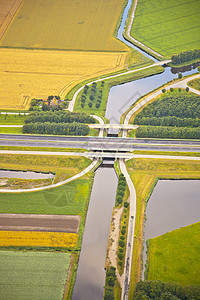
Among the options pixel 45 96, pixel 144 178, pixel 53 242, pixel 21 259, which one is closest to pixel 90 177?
pixel 144 178

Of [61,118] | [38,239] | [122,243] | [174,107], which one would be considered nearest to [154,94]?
[174,107]

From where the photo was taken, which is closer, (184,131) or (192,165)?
(192,165)

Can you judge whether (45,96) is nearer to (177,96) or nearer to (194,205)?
(177,96)

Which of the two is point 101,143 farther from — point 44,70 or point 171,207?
point 44,70

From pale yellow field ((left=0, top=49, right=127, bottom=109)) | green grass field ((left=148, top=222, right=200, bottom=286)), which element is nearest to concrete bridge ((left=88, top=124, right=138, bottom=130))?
pale yellow field ((left=0, top=49, right=127, bottom=109))

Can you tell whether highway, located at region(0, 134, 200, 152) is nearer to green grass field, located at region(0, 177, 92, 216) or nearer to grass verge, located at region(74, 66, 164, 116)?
green grass field, located at region(0, 177, 92, 216)

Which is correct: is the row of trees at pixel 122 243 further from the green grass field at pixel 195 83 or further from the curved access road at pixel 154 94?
the green grass field at pixel 195 83

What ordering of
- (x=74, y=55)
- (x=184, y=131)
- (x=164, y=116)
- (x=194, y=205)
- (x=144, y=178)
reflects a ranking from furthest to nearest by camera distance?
(x=74, y=55), (x=164, y=116), (x=184, y=131), (x=144, y=178), (x=194, y=205)
